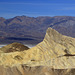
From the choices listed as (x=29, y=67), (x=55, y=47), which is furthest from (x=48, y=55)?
(x=29, y=67)

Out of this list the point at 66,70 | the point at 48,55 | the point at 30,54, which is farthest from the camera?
the point at 30,54

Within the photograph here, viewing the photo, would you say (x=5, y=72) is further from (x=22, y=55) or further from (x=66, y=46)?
(x=66, y=46)

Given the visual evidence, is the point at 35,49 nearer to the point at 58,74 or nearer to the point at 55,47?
the point at 55,47

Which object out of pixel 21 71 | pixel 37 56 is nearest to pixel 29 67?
pixel 21 71

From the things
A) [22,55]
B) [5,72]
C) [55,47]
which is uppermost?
[55,47]

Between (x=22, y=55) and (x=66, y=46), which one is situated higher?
(x=66, y=46)

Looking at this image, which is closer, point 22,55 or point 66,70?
point 66,70

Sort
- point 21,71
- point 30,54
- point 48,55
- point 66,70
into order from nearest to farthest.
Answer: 1. point 66,70
2. point 21,71
3. point 48,55
4. point 30,54
